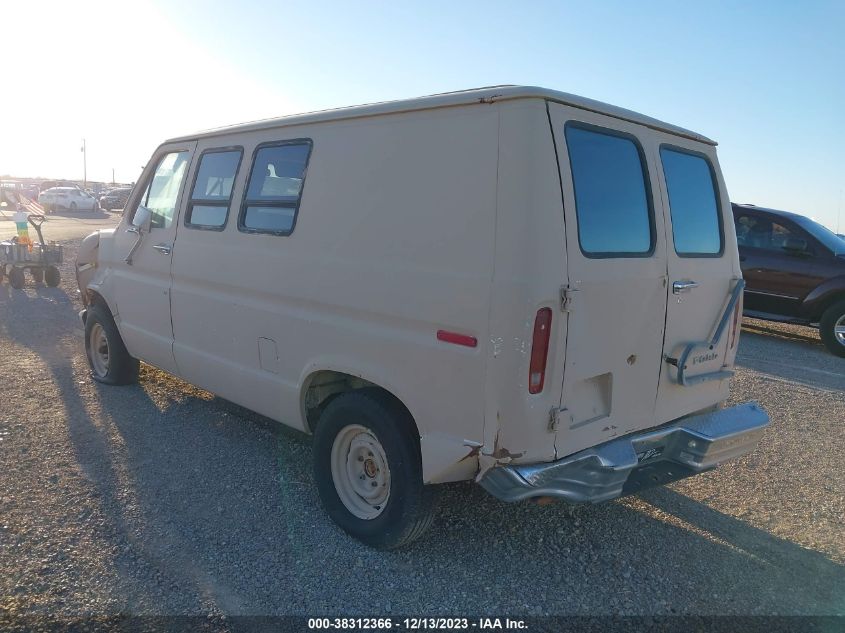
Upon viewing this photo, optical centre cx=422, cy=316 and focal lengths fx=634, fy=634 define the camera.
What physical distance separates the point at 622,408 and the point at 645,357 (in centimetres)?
31

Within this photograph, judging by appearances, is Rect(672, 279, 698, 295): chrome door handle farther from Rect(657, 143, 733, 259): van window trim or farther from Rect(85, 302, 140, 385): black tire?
Rect(85, 302, 140, 385): black tire

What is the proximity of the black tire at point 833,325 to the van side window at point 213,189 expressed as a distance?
8785 mm

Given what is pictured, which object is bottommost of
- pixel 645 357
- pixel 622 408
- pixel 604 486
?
pixel 604 486

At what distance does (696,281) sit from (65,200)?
1806 inches

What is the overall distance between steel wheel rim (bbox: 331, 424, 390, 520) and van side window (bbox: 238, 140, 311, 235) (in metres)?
1.30

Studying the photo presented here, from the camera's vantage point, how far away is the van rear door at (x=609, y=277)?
9.73 feet

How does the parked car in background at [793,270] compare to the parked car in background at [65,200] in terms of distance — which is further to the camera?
the parked car in background at [65,200]

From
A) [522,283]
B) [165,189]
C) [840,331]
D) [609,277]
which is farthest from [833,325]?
[165,189]

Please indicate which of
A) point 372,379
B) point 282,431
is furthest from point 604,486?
point 282,431

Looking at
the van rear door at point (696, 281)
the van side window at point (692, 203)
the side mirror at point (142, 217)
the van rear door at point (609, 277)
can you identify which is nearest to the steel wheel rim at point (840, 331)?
the van rear door at point (696, 281)

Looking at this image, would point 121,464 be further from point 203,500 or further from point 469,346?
point 469,346

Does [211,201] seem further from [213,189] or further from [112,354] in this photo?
[112,354]

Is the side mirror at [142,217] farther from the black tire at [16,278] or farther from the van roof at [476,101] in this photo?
the black tire at [16,278]

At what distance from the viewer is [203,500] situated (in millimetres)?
4027
